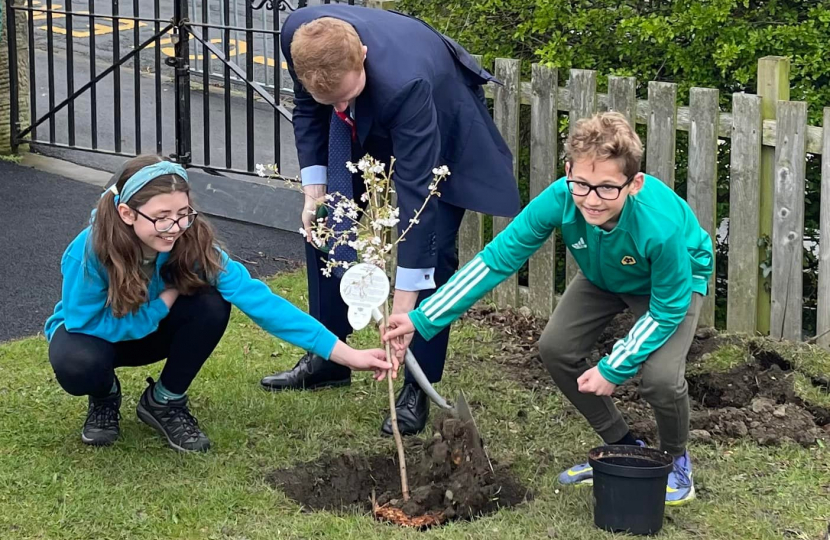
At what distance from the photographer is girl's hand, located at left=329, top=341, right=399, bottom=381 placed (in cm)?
366

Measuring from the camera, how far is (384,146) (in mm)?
4195

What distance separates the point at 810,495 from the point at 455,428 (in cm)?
123

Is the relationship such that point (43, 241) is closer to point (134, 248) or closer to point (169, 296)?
point (169, 296)

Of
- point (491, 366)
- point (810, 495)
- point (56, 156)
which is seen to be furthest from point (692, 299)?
point (56, 156)

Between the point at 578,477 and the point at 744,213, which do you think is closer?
the point at 578,477

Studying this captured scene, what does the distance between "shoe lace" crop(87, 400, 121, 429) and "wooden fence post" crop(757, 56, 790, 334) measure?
2.98 metres

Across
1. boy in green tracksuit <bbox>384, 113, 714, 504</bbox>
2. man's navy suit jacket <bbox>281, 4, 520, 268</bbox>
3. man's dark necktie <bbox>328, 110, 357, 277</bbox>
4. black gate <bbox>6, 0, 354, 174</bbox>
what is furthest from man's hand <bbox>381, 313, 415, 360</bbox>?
black gate <bbox>6, 0, 354, 174</bbox>

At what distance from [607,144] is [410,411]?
1581mm

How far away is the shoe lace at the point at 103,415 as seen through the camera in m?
4.16

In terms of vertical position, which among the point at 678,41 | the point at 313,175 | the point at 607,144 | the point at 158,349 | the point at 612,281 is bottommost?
the point at 158,349

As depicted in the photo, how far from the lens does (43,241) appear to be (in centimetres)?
698

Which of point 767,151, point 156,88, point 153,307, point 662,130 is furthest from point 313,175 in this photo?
point 156,88

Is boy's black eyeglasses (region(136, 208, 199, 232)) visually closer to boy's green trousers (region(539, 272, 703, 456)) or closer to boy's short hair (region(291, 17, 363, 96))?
boy's short hair (region(291, 17, 363, 96))

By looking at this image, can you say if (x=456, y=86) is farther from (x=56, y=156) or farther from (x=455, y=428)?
(x=56, y=156)
